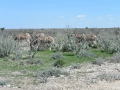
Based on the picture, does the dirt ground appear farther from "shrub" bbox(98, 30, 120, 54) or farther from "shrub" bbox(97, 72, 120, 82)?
"shrub" bbox(98, 30, 120, 54)

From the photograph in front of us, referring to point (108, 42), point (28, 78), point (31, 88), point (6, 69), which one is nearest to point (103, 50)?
point (108, 42)

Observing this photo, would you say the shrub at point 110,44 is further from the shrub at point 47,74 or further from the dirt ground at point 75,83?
the shrub at point 47,74

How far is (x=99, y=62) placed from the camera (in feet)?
54.2

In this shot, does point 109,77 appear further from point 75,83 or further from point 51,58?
point 51,58

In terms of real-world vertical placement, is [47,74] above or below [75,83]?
above

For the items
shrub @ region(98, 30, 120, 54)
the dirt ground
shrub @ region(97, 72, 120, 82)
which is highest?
shrub @ region(98, 30, 120, 54)

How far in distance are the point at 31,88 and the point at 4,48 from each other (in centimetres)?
1076

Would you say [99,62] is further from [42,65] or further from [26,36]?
[26,36]

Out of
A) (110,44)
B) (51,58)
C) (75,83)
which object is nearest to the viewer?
(75,83)

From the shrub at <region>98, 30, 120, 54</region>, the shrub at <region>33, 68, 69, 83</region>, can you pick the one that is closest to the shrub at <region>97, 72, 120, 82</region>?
the shrub at <region>33, 68, 69, 83</region>

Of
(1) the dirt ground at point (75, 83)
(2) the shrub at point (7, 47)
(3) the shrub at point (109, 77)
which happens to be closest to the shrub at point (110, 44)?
(2) the shrub at point (7, 47)

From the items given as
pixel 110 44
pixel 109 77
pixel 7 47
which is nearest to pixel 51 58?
pixel 7 47

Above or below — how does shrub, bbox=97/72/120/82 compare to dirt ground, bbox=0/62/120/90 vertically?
above

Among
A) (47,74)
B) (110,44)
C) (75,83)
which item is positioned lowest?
A: (75,83)
